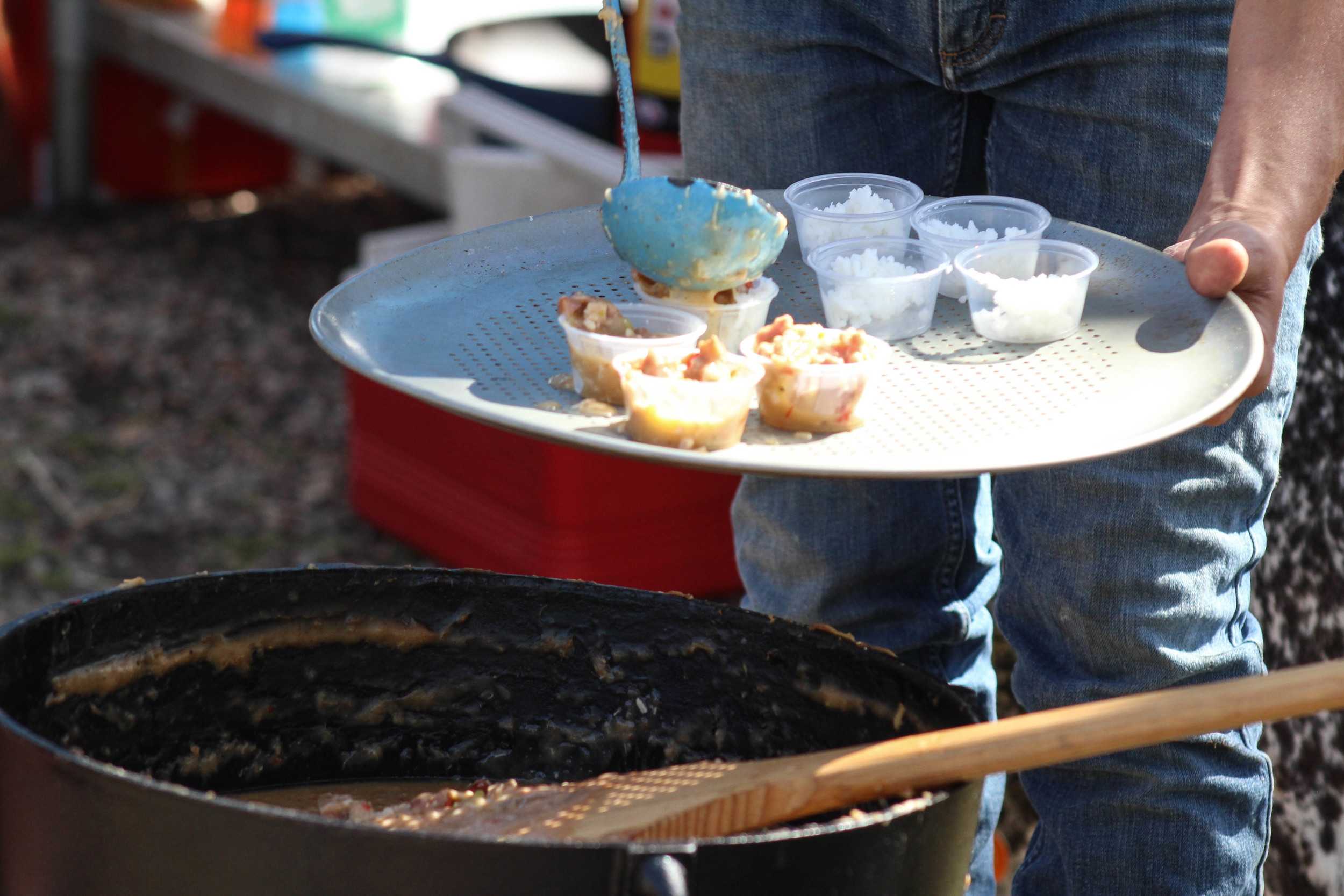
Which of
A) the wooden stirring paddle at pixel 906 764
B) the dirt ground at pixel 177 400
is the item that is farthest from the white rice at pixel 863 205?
the dirt ground at pixel 177 400

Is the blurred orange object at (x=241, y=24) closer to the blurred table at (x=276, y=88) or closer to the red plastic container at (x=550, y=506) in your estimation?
the blurred table at (x=276, y=88)

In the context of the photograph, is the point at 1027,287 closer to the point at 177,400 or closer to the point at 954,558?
the point at 954,558

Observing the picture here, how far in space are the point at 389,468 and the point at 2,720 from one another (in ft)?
6.77

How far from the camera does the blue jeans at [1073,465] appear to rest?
1397 millimetres

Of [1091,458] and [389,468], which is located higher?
[1091,458]

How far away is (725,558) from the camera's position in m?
2.91

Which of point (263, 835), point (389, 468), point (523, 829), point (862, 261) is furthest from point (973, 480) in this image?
point (389, 468)

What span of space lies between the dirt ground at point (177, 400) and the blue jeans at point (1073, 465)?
39cm

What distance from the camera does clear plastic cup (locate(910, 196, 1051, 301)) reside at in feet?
4.57

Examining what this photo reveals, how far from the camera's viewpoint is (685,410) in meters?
1.11

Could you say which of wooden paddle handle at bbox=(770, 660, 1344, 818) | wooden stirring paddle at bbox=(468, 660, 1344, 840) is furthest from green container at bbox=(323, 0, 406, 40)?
wooden paddle handle at bbox=(770, 660, 1344, 818)

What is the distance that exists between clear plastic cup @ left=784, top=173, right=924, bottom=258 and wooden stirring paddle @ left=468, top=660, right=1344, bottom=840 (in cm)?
52

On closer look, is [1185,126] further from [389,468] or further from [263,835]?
[389,468]

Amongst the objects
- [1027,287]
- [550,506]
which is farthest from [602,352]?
[550,506]
